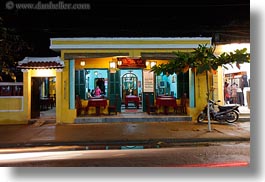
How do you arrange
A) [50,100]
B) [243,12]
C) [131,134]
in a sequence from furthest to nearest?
1. [50,100]
2. [243,12]
3. [131,134]

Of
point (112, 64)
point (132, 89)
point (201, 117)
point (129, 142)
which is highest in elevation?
point (112, 64)

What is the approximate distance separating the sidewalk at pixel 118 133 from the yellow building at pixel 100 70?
4.02ft

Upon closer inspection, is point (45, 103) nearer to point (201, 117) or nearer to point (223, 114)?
point (201, 117)

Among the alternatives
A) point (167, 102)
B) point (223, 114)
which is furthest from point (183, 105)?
point (223, 114)

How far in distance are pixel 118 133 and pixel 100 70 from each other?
223 inches

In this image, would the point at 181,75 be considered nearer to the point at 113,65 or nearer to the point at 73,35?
the point at 113,65

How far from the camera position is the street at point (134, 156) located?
295 inches

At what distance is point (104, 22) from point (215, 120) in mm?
8169

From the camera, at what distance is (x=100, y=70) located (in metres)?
17.2

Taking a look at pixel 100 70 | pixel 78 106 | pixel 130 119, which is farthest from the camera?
pixel 100 70

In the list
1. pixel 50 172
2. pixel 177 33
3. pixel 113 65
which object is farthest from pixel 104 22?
pixel 50 172

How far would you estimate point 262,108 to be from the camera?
4.52 m

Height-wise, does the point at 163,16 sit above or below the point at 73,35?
above
